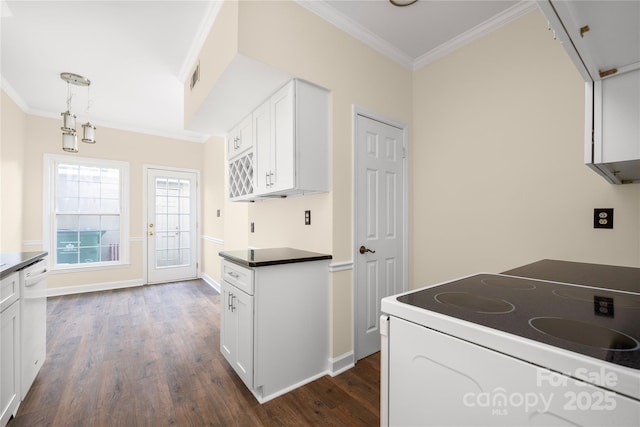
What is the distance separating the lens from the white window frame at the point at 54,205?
4.18m

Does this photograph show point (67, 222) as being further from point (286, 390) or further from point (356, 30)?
point (356, 30)

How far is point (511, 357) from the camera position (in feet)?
2.23

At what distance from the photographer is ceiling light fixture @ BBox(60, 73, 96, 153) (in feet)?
8.74

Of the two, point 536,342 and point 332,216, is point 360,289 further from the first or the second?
point 536,342

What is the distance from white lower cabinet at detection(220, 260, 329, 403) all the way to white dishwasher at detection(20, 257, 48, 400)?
1226mm

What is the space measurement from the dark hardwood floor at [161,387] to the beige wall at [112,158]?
5.17ft

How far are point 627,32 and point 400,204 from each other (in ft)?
6.34

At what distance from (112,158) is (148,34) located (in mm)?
3021

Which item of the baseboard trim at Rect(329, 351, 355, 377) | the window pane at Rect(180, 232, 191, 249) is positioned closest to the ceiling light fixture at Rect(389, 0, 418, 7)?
the baseboard trim at Rect(329, 351, 355, 377)

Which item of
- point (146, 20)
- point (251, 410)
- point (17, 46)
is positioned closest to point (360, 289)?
point (251, 410)

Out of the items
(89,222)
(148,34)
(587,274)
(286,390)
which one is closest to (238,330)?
(286,390)

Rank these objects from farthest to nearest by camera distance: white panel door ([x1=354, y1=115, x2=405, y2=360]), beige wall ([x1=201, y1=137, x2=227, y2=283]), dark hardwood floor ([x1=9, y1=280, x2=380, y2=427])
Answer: beige wall ([x1=201, y1=137, x2=227, y2=283])
white panel door ([x1=354, y1=115, x2=405, y2=360])
dark hardwood floor ([x1=9, y1=280, x2=380, y2=427])

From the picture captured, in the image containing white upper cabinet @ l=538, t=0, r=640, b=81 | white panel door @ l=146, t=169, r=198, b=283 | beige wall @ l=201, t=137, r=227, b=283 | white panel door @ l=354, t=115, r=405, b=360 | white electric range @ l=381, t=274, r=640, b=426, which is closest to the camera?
A: white electric range @ l=381, t=274, r=640, b=426

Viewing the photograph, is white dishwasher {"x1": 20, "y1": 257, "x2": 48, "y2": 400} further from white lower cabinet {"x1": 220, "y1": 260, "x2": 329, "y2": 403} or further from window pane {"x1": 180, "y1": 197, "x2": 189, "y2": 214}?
window pane {"x1": 180, "y1": 197, "x2": 189, "y2": 214}
